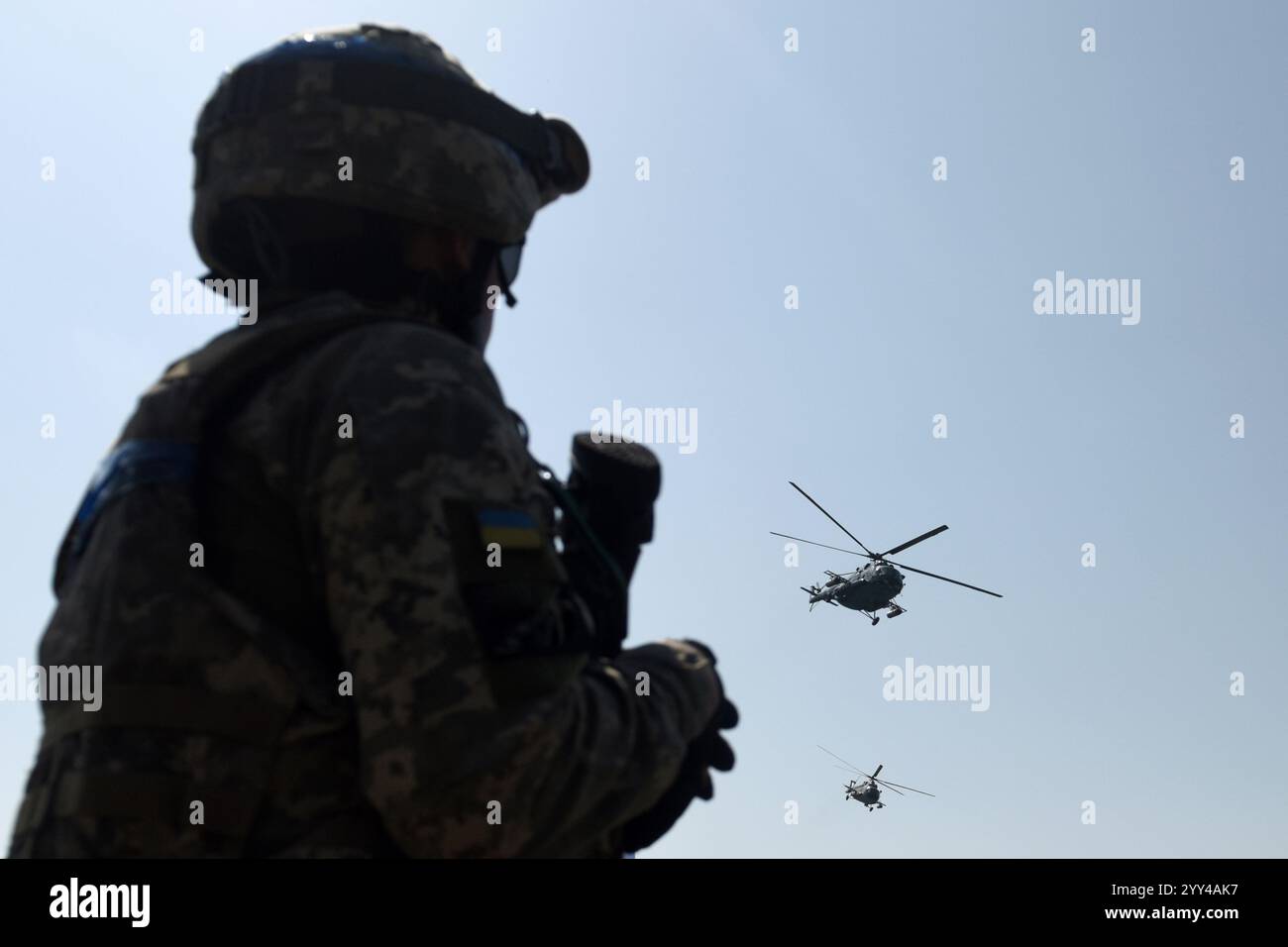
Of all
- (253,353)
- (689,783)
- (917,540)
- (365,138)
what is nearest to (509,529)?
(253,353)

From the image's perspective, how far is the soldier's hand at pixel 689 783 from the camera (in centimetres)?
360

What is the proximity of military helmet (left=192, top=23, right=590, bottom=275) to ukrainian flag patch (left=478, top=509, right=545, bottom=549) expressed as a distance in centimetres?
105

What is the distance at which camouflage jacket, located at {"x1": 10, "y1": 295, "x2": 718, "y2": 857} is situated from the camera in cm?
286

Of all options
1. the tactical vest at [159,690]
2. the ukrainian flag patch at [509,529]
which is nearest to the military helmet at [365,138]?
the tactical vest at [159,690]

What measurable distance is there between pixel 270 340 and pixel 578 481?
3.39 feet

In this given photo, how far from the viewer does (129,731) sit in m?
2.92

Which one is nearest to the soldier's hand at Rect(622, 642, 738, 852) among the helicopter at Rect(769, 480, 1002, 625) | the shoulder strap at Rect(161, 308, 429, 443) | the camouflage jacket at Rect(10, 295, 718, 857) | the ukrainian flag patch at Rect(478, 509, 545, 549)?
the camouflage jacket at Rect(10, 295, 718, 857)

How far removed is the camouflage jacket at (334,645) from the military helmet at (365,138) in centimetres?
63

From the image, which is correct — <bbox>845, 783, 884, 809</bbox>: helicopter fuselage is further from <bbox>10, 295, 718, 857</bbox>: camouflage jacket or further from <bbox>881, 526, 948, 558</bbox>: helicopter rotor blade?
<bbox>10, 295, 718, 857</bbox>: camouflage jacket

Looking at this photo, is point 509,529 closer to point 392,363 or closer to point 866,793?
point 392,363

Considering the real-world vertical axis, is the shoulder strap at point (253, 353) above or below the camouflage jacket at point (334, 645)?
above

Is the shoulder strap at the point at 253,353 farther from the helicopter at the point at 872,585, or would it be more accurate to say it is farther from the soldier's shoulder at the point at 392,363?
the helicopter at the point at 872,585
